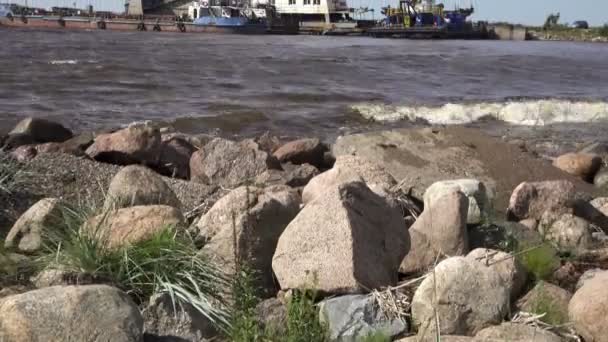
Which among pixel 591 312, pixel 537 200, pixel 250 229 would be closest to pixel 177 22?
pixel 537 200

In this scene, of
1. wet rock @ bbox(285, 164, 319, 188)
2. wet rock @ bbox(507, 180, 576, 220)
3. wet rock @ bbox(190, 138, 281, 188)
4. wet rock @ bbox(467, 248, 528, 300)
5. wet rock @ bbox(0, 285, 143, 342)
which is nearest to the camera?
wet rock @ bbox(0, 285, 143, 342)

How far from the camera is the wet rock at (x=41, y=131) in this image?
8.67m

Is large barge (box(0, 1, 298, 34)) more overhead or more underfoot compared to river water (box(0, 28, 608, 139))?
more overhead

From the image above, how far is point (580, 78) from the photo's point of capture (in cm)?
2817

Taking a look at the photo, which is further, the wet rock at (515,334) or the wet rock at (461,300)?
the wet rock at (461,300)

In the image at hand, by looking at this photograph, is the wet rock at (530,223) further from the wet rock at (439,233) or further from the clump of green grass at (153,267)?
the clump of green grass at (153,267)

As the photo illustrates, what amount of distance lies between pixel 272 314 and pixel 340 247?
41 cm

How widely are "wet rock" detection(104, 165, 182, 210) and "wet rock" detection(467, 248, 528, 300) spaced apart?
1721mm

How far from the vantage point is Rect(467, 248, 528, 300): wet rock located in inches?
136

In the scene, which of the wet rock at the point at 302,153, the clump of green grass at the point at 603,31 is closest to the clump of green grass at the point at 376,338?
the wet rock at the point at 302,153

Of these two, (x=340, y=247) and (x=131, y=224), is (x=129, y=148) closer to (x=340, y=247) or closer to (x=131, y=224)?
(x=131, y=224)

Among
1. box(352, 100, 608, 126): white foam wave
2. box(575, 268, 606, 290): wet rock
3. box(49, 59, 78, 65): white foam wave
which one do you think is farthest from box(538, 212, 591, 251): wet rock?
box(49, 59, 78, 65): white foam wave

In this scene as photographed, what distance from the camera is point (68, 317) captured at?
8.59 feet

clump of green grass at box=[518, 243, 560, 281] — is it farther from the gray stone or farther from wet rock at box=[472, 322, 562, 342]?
the gray stone
